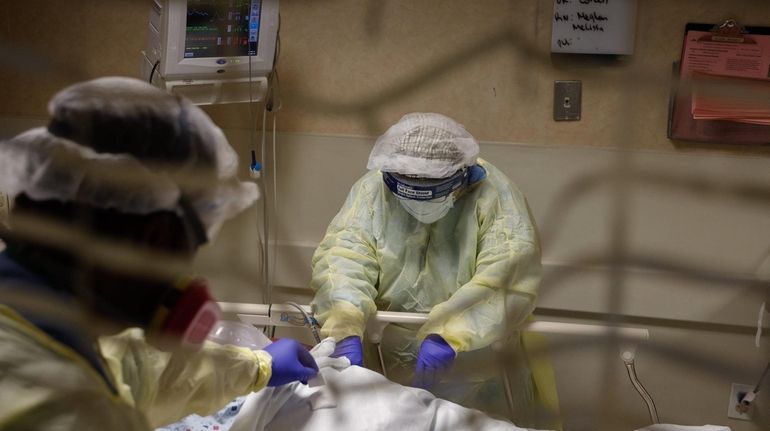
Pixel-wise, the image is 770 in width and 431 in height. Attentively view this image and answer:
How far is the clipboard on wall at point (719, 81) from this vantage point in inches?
16.8

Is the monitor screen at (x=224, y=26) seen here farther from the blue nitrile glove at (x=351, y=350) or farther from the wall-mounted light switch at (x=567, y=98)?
the blue nitrile glove at (x=351, y=350)

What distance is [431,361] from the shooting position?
90 centimetres

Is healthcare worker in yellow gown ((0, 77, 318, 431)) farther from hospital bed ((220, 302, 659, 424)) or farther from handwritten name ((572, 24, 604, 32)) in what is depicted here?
handwritten name ((572, 24, 604, 32))

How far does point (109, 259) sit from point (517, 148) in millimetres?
408

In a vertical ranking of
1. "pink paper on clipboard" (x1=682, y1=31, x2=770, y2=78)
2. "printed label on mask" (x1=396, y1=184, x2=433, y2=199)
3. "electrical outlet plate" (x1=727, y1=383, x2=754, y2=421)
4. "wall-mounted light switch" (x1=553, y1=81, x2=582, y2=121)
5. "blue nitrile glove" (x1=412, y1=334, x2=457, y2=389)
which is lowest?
"blue nitrile glove" (x1=412, y1=334, x2=457, y2=389)

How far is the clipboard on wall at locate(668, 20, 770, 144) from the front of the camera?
43 cm

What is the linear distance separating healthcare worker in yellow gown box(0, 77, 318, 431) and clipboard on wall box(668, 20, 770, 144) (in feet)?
0.92

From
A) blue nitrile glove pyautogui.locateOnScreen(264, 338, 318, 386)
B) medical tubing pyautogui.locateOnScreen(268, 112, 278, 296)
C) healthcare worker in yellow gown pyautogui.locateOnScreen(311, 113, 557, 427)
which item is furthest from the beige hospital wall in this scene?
blue nitrile glove pyautogui.locateOnScreen(264, 338, 318, 386)

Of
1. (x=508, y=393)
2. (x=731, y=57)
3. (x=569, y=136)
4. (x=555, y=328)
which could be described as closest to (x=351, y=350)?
(x=508, y=393)

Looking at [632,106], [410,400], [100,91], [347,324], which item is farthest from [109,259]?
[347,324]

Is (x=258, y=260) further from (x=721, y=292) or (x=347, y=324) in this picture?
(x=347, y=324)

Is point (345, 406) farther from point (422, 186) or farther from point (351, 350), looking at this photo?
point (422, 186)

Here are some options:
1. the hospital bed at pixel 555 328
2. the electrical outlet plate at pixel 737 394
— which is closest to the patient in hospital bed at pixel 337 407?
the hospital bed at pixel 555 328

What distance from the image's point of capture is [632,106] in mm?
441
